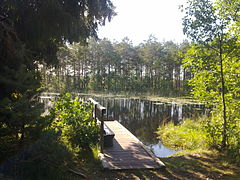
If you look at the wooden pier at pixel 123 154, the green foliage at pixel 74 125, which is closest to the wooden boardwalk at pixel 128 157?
the wooden pier at pixel 123 154

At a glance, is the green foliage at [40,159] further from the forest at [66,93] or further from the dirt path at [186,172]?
the dirt path at [186,172]

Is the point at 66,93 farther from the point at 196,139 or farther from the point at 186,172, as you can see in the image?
the point at 196,139

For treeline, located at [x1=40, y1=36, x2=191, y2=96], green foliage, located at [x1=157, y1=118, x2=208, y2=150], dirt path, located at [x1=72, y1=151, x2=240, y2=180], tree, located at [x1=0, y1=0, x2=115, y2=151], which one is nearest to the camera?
tree, located at [x1=0, y1=0, x2=115, y2=151]

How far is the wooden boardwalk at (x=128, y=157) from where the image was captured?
4398mm

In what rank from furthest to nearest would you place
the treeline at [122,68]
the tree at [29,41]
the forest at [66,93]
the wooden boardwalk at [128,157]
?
the treeline at [122,68], the wooden boardwalk at [128,157], the forest at [66,93], the tree at [29,41]

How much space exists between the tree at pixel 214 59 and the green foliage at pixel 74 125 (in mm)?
2756

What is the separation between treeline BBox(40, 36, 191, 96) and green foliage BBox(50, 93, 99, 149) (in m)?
30.6

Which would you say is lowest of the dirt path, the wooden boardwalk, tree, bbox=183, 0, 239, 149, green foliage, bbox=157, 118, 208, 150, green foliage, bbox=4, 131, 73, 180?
green foliage, bbox=157, 118, 208, 150

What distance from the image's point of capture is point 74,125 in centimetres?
492

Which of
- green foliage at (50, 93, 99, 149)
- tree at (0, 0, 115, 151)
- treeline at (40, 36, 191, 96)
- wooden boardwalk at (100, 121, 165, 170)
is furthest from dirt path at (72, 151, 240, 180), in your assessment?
treeline at (40, 36, 191, 96)

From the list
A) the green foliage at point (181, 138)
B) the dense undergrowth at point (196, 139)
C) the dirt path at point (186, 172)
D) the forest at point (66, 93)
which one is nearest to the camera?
the forest at point (66, 93)

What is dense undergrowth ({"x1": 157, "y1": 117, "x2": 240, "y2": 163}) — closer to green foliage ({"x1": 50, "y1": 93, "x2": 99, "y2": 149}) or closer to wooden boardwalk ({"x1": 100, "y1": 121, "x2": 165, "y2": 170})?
wooden boardwalk ({"x1": 100, "y1": 121, "x2": 165, "y2": 170})

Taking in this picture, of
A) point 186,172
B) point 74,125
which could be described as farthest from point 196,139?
point 74,125

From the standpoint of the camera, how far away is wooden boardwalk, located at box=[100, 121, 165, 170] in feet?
14.4
